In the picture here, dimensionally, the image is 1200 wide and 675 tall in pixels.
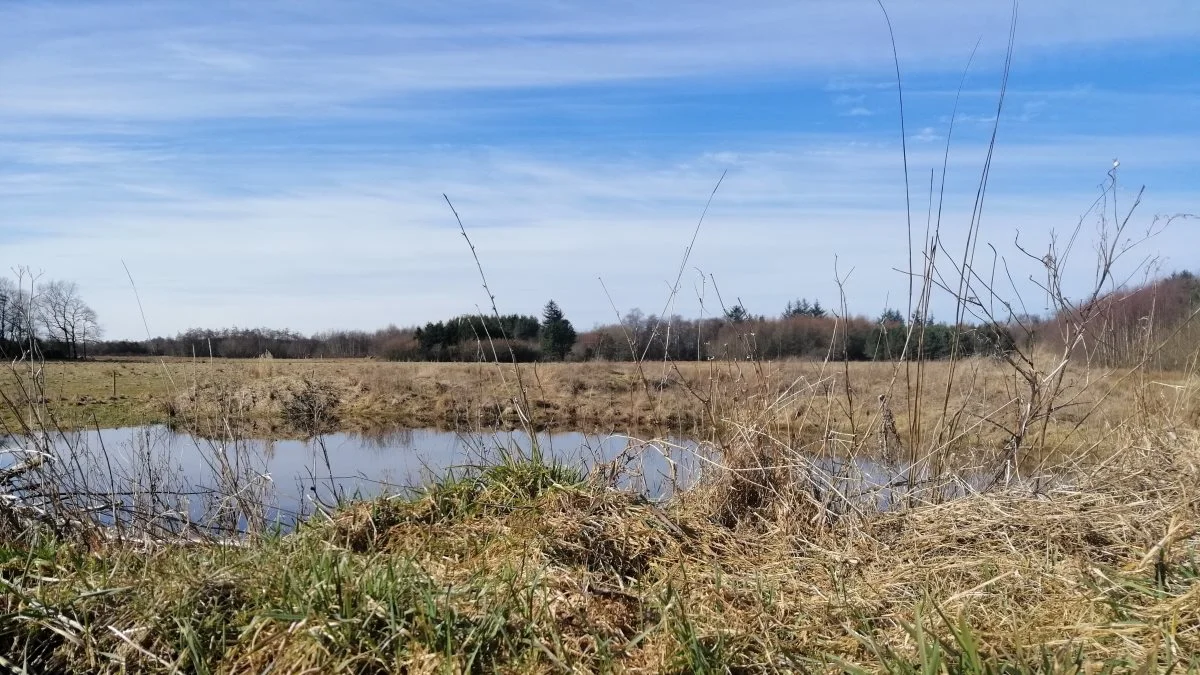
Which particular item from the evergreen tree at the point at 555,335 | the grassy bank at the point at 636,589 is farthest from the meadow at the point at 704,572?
the evergreen tree at the point at 555,335

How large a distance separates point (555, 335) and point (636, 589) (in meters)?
5.36

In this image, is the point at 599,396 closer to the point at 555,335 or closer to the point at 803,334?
the point at 555,335

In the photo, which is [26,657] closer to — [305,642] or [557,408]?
[305,642]

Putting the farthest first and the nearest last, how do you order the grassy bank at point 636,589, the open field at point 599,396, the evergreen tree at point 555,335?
the evergreen tree at point 555,335
the open field at point 599,396
the grassy bank at point 636,589

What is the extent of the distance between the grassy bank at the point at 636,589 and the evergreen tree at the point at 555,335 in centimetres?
336

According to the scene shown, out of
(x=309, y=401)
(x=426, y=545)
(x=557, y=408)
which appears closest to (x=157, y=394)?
(x=309, y=401)

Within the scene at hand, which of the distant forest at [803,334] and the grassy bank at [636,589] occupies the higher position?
the distant forest at [803,334]

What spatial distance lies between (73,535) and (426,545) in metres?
1.79

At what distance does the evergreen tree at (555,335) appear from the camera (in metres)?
6.57

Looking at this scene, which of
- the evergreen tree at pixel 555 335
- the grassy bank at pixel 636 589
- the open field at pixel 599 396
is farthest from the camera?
the evergreen tree at pixel 555 335

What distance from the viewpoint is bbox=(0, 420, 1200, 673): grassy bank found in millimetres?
1919

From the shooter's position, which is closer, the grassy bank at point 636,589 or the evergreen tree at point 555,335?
the grassy bank at point 636,589

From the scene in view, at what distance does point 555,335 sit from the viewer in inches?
303

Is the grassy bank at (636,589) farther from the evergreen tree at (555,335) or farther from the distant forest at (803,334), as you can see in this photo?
the evergreen tree at (555,335)
